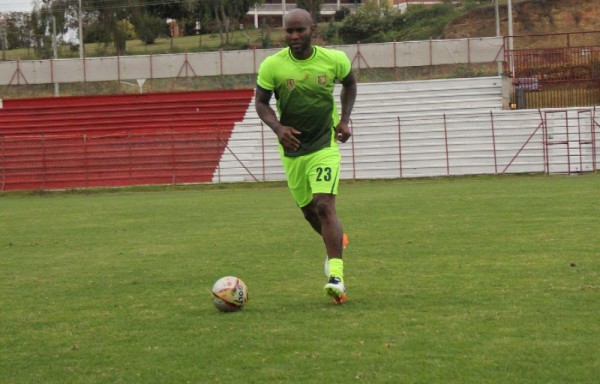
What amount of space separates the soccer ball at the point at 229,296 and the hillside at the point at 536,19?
4881cm

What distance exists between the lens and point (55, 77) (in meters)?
42.1

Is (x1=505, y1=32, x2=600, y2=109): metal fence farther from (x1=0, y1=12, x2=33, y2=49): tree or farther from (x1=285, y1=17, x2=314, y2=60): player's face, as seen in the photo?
(x1=0, y1=12, x2=33, y2=49): tree

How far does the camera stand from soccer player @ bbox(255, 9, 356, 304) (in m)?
8.02

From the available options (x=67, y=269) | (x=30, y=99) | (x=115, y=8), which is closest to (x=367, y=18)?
(x=115, y=8)

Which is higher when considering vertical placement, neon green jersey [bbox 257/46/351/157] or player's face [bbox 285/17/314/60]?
player's face [bbox 285/17/314/60]

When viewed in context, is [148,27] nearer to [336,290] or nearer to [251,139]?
[251,139]

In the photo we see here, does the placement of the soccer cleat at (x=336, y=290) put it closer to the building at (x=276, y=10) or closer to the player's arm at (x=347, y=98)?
the player's arm at (x=347, y=98)

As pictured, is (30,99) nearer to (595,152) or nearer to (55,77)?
(55,77)

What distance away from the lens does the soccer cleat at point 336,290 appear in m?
7.45

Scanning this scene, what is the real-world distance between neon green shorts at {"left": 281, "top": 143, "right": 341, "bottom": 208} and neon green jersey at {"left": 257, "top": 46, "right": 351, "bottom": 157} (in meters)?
0.07

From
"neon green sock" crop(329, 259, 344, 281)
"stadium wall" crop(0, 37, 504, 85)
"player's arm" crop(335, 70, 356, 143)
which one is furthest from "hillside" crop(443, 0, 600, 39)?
"neon green sock" crop(329, 259, 344, 281)

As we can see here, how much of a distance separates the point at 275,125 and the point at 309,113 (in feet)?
1.00

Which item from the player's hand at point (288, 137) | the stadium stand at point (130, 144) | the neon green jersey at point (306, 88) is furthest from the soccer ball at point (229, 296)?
the stadium stand at point (130, 144)

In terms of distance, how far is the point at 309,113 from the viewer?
26.9ft
